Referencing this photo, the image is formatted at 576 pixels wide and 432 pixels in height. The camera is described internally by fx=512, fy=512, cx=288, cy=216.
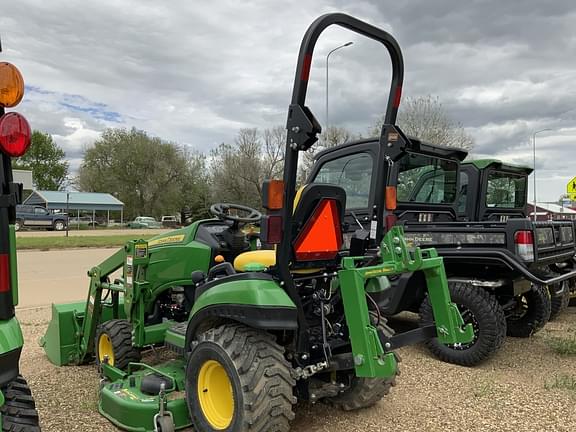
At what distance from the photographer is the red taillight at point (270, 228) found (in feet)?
9.45

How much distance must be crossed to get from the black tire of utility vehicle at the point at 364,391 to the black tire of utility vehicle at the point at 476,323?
1300 millimetres

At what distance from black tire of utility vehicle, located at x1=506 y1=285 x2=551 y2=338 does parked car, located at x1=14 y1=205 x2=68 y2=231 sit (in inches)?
1286

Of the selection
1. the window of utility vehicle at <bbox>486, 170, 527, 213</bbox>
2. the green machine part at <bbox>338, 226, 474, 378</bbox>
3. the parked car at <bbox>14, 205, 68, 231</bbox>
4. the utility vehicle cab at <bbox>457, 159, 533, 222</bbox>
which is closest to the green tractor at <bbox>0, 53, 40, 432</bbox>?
the green machine part at <bbox>338, 226, 474, 378</bbox>

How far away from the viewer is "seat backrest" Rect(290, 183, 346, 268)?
10.1 feet

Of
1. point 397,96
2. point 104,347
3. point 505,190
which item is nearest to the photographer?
point 397,96

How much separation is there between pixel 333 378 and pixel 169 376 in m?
1.12

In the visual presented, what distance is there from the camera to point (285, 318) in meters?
2.86

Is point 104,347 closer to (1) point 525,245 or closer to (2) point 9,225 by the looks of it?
(2) point 9,225

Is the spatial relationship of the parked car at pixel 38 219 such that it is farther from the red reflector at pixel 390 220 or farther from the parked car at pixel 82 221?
the red reflector at pixel 390 220

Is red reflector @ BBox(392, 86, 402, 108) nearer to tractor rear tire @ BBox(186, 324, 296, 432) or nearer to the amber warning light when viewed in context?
tractor rear tire @ BBox(186, 324, 296, 432)

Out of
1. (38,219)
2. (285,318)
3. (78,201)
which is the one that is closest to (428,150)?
(285,318)

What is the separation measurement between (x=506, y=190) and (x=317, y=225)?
19.4 ft

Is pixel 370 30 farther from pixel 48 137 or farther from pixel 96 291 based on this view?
pixel 48 137

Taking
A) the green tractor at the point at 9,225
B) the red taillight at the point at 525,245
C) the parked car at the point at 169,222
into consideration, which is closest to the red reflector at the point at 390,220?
the red taillight at the point at 525,245
